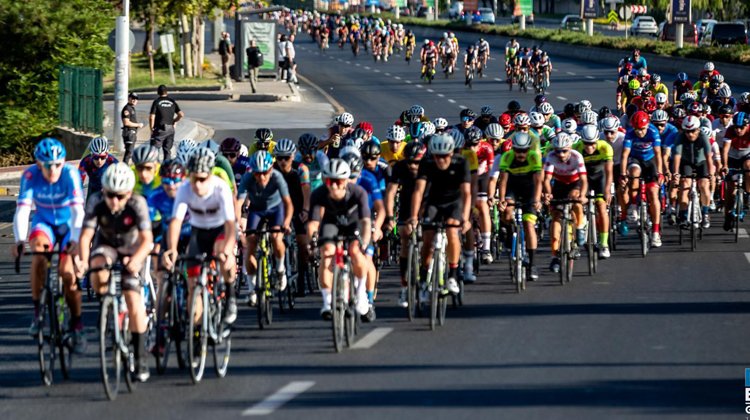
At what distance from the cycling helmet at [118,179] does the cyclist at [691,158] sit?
1053 centimetres

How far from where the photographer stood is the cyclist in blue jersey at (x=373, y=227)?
44.7 ft

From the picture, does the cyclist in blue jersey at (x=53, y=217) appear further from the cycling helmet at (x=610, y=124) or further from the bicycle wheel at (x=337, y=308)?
the cycling helmet at (x=610, y=124)

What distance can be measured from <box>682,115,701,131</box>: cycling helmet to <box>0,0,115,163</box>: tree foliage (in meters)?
19.4

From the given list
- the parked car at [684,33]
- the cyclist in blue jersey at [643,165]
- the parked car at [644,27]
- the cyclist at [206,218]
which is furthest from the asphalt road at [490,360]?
the parked car at [644,27]

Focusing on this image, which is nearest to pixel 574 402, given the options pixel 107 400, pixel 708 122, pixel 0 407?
pixel 107 400

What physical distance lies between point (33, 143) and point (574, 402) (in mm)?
27609

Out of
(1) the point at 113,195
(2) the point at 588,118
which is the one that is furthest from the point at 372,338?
(2) the point at 588,118

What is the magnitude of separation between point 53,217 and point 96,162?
12.0ft

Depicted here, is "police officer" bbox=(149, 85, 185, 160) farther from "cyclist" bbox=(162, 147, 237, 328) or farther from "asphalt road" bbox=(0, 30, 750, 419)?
"cyclist" bbox=(162, 147, 237, 328)

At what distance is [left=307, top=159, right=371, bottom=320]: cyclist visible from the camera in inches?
520

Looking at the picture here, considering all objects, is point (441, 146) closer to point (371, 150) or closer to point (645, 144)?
point (371, 150)

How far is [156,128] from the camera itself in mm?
28000

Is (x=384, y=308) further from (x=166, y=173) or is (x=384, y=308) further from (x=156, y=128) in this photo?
(x=156, y=128)

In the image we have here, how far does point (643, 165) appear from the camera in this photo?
792 inches
